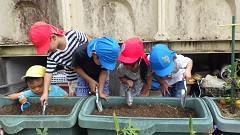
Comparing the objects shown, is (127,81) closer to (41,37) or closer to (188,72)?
(188,72)

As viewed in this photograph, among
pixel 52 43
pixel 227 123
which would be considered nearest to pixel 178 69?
pixel 227 123

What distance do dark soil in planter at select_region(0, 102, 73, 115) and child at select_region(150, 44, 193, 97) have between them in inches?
27.8

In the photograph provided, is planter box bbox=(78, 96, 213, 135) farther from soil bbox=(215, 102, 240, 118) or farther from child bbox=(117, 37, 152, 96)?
child bbox=(117, 37, 152, 96)

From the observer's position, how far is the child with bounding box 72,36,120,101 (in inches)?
58.4

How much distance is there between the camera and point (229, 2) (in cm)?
232

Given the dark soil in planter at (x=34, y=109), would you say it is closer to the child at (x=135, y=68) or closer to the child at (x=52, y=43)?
the child at (x=52, y=43)

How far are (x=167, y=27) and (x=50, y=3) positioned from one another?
130cm

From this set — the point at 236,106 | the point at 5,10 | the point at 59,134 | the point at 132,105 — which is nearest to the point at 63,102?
the point at 59,134

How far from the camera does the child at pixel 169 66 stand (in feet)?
5.53

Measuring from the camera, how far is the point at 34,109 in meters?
1.49

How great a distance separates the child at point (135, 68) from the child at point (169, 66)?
86 millimetres

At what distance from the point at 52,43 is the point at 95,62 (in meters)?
0.34

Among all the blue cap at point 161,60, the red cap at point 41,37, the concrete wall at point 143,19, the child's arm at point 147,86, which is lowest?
the child's arm at point 147,86

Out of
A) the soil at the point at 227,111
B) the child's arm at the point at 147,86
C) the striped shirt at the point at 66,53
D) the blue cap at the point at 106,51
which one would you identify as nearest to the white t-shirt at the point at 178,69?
the child's arm at the point at 147,86
